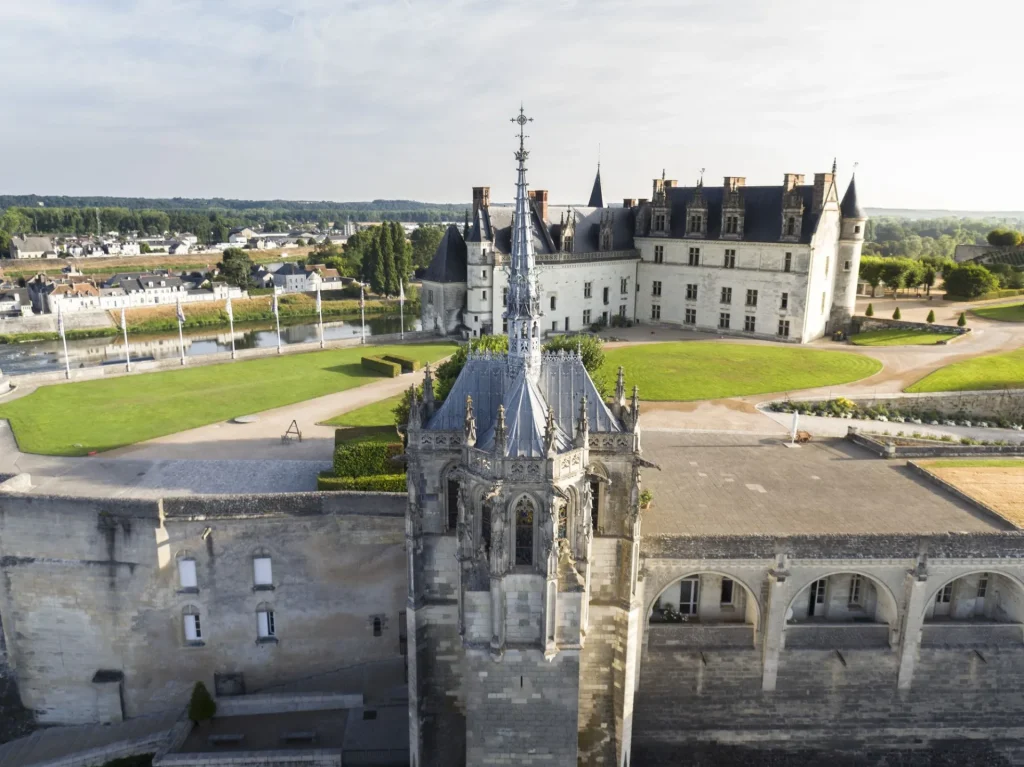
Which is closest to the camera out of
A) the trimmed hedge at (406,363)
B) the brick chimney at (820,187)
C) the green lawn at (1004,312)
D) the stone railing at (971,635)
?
the stone railing at (971,635)

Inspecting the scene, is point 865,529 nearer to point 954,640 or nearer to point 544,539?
point 954,640

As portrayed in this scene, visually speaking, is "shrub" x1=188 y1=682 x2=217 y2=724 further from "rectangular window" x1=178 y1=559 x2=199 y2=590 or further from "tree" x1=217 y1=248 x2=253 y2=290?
"tree" x1=217 y1=248 x2=253 y2=290

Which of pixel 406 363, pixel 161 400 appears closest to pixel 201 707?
pixel 161 400

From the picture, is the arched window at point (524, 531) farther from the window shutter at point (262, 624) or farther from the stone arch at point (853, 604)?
the window shutter at point (262, 624)

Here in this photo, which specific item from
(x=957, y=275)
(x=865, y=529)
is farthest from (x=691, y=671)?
(x=957, y=275)

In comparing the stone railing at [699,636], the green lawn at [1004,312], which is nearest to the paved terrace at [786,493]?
the stone railing at [699,636]

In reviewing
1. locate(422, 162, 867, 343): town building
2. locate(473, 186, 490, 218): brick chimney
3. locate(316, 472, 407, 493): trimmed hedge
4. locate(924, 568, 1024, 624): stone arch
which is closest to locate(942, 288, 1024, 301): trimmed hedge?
locate(422, 162, 867, 343): town building
